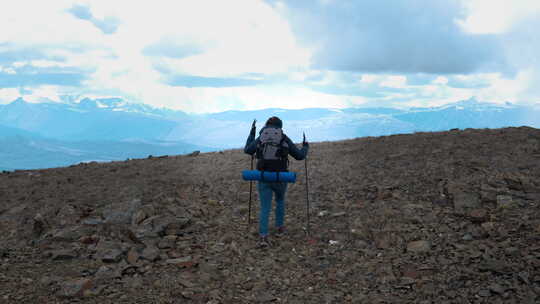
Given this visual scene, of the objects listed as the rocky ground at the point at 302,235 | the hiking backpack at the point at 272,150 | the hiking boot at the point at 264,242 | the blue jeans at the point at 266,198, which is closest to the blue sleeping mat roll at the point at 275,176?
the hiking backpack at the point at 272,150

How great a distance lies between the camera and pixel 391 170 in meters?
13.6

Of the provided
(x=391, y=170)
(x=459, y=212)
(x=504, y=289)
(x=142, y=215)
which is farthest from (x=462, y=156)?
(x=142, y=215)

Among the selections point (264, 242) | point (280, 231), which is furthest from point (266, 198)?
point (280, 231)

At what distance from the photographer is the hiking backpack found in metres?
9.31

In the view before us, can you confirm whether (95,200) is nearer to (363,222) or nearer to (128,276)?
(128,276)

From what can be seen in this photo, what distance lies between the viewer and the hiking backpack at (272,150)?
931cm

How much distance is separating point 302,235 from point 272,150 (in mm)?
2344

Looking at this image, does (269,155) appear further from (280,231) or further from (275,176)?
(280,231)

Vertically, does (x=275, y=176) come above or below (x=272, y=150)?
below

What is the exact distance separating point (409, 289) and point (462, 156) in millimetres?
7971

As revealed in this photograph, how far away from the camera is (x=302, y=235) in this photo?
33.1 ft

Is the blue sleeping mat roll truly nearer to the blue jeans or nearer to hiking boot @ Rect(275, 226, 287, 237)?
the blue jeans

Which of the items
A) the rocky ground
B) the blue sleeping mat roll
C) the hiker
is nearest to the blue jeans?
the hiker

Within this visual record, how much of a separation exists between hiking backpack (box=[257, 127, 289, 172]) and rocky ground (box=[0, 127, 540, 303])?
1853 millimetres
